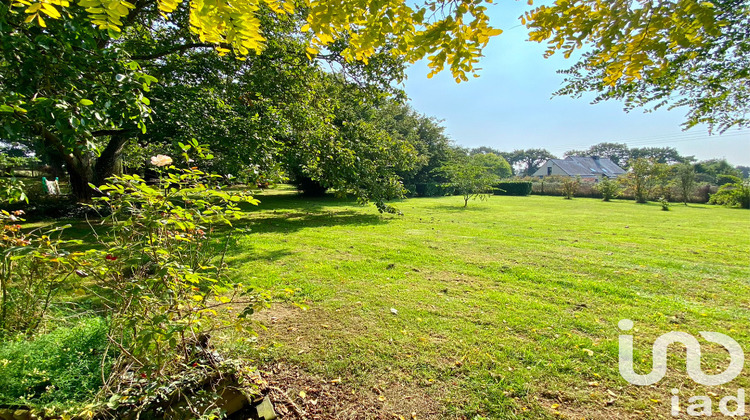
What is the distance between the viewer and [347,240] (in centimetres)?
684

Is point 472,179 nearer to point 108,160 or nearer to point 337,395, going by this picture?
point 108,160

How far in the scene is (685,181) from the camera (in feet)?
70.0

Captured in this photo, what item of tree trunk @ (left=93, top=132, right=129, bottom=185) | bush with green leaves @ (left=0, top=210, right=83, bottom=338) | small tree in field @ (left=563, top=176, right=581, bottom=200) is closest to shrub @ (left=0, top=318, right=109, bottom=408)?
bush with green leaves @ (left=0, top=210, right=83, bottom=338)

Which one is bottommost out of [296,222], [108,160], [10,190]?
[296,222]

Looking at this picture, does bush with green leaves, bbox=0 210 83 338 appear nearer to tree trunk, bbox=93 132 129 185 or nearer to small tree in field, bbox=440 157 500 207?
tree trunk, bbox=93 132 129 185

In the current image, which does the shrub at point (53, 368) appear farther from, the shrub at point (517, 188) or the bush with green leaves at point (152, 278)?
the shrub at point (517, 188)

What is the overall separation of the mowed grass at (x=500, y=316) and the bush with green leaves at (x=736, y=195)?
→ 18430 mm

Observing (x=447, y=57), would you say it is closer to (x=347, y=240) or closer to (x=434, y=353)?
(x=434, y=353)

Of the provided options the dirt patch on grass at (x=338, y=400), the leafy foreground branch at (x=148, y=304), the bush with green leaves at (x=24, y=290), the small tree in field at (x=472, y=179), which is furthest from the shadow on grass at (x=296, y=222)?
the small tree in field at (x=472, y=179)

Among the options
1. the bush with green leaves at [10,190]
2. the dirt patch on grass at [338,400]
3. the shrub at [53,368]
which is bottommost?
the dirt patch on grass at [338,400]

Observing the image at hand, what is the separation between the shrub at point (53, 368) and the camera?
1344 millimetres

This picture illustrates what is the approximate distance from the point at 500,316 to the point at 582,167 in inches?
2370

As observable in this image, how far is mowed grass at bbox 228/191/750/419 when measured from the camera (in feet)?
7.09

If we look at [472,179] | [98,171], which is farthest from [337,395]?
[472,179]
